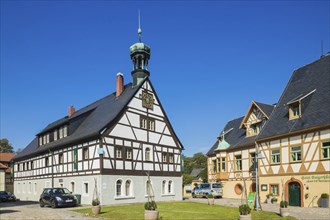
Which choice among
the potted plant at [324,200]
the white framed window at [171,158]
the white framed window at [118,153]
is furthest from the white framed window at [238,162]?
the white framed window at [118,153]

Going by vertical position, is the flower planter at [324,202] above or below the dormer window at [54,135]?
below

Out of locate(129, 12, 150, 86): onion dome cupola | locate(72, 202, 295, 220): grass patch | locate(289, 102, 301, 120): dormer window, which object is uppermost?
locate(129, 12, 150, 86): onion dome cupola

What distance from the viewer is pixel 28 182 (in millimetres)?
42719

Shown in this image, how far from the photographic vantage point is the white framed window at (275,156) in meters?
30.9

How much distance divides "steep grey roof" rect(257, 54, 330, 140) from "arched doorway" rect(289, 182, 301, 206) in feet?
14.7

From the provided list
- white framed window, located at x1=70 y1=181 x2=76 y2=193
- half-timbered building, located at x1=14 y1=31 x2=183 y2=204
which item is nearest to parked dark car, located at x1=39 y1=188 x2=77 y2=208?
half-timbered building, located at x1=14 y1=31 x2=183 y2=204

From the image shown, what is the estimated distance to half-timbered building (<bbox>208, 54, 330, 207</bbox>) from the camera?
1053 inches

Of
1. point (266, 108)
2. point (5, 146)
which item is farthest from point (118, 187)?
point (5, 146)

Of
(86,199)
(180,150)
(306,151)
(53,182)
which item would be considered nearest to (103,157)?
(86,199)

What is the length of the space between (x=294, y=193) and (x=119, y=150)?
15.5 metres

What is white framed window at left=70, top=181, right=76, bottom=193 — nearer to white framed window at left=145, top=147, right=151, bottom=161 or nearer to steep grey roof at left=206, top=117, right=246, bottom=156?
white framed window at left=145, top=147, right=151, bottom=161

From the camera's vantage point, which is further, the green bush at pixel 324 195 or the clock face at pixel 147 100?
the clock face at pixel 147 100

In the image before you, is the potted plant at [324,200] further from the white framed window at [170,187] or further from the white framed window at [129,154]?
the white framed window at [129,154]

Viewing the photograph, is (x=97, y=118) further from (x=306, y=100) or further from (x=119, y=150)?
(x=306, y=100)
